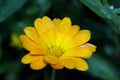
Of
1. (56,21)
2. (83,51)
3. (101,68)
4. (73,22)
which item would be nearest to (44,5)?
(73,22)

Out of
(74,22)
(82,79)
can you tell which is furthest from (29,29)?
(82,79)

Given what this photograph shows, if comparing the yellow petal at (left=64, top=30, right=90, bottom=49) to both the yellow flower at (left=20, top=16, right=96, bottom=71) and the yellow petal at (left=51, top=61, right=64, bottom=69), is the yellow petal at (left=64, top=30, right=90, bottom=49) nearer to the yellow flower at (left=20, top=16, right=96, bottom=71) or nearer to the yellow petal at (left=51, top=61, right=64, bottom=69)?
the yellow flower at (left=20, top=16, right=96, bottom=71)

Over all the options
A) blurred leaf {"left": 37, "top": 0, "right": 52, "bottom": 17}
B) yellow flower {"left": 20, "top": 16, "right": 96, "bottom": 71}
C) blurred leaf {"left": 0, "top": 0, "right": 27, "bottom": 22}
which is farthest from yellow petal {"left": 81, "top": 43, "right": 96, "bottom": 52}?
blurred leaf {"left": 37, "top": 0, "right": 52, "bottom": 17}

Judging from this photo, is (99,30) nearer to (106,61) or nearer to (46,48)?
(106,61)

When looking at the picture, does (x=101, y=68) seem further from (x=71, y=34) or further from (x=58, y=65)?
(x=58, y=65)

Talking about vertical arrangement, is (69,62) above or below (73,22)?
below
